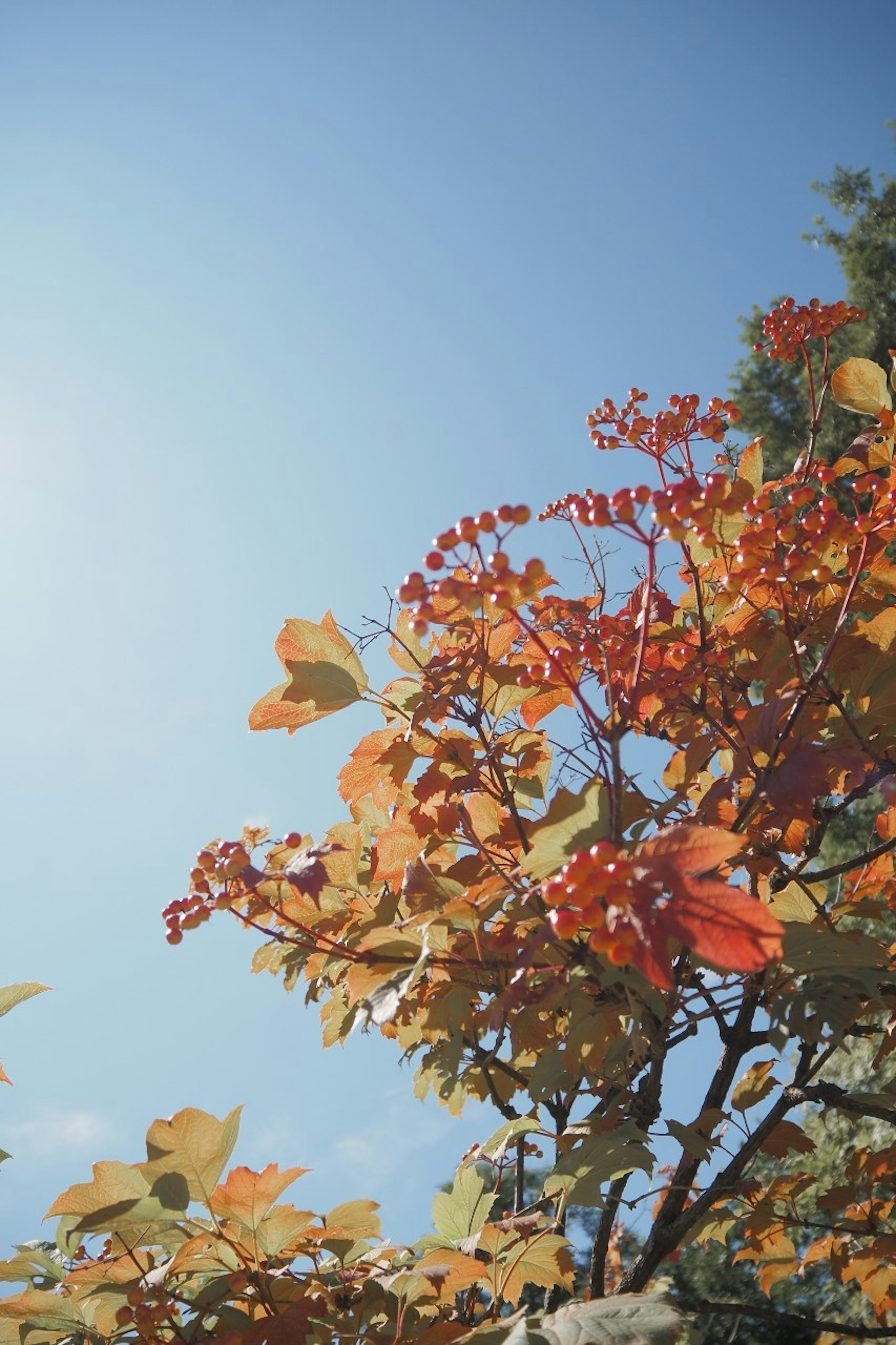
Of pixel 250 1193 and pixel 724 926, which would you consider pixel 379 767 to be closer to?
pixel 250 1193

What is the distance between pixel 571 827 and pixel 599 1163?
794 millimetres

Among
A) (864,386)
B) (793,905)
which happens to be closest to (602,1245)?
(793,905)

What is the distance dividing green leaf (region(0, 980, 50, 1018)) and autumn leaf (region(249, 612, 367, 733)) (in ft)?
2.39

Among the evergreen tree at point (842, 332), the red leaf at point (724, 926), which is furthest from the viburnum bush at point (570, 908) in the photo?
the evergreen tree at point (842, 332)

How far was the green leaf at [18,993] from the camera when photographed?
6.39 feet

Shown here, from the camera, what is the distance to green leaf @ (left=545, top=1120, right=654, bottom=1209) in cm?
161

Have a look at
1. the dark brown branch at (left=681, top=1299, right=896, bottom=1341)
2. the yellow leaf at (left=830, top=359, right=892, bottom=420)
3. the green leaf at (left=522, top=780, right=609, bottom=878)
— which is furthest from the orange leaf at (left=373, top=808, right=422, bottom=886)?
the yellow leaf at (left=830, top=359, right=892, bottom=420)

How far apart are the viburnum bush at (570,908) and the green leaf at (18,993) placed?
1.41 ft

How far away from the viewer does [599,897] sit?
1.18m

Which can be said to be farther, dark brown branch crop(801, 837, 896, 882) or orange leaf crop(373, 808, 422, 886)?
dark brown branch crop(801, 837, 896, 882)

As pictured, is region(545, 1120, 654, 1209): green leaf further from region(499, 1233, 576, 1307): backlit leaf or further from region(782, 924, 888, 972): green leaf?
region(782, 924, 888, 972): green leaf

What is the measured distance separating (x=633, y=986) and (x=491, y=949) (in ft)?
0.90

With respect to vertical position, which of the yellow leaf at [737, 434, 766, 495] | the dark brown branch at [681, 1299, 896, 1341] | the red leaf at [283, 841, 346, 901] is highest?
the yellow leaf at [737, 434, 766, 495]

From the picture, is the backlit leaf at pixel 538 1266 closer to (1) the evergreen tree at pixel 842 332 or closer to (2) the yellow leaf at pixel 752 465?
(2) the yellow leaf at pixel 752 465
